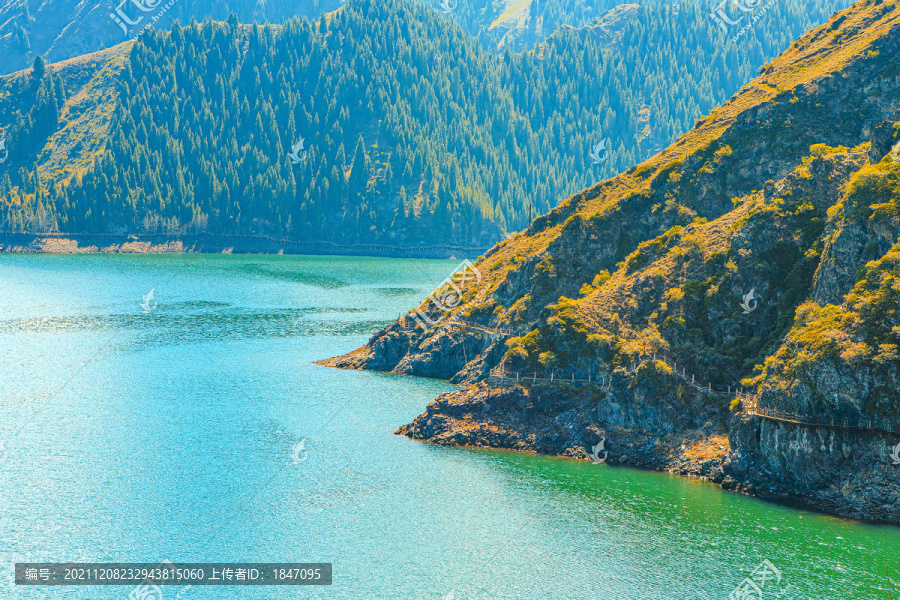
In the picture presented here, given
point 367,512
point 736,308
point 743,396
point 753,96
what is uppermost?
point 753,96

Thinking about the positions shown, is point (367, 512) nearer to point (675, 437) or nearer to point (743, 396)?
point (675, 437)

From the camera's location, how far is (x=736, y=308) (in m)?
95.0

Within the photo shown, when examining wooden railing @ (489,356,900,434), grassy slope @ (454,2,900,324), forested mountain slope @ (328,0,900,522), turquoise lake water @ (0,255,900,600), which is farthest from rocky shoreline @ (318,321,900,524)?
grassy slope @ (454,2,900,324)

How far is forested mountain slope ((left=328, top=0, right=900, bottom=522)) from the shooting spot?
3002 inches

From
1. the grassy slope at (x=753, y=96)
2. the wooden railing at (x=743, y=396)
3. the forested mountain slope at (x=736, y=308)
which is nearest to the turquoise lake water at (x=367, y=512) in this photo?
the forested mountain slope at (x=736, y=308)

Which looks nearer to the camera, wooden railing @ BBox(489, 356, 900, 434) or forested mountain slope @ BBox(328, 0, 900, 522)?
wooden railing @ BBox(489, 356, 900, 434)

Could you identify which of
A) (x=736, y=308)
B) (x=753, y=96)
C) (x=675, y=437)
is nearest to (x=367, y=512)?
(x=675, y=437)

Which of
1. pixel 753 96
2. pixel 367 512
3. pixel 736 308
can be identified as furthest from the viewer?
pixel 753 96

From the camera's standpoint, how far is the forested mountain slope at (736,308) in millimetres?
76250

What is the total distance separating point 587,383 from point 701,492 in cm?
2121

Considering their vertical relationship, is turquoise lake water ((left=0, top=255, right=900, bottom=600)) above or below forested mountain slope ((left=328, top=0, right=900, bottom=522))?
below

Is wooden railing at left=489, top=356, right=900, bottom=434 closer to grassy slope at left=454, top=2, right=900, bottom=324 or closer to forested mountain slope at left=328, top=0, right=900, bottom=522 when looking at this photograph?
forested mountain slope at left=328, top=0, right=900, bottom=522

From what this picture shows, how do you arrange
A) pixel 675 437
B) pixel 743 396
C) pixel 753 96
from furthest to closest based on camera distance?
pixel 753 96, pixel 675 437, pixel 743 396

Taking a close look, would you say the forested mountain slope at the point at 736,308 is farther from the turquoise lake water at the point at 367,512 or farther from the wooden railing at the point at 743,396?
the turquoise lake water at the point at 367,512
